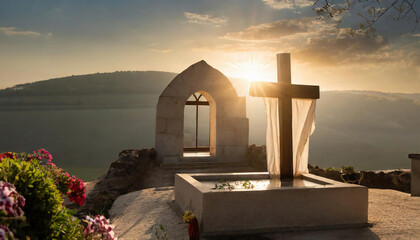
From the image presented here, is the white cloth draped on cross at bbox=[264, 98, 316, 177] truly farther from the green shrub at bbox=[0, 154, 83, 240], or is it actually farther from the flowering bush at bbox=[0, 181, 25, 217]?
the flowering bush at bbox=[0, 181, 25, 217]

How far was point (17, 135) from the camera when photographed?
46.8 metres

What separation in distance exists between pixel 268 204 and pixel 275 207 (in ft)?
0.46

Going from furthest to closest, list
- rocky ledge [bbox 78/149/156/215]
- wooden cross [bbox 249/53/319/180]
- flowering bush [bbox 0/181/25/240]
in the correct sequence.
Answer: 1. rocky ledge [bbox 78/149/156/215]
2. wooden cross [bbox 249/53/319/180]
3. flowering bush [bbox 0/181/25/240]

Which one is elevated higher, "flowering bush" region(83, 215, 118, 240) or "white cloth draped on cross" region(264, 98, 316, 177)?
"white cloth draped on cross" region(264, 98, 316, 177)

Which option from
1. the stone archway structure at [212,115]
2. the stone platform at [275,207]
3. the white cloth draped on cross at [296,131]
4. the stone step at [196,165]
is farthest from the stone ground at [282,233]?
the stone archway structure at [212,115]

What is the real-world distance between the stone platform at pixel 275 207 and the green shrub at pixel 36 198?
8.44 feet

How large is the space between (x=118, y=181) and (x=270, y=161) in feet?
14.7

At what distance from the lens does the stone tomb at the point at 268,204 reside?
18.7 ft

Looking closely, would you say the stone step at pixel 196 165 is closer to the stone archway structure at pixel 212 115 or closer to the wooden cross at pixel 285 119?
the stone archway structure at pixel 212 115

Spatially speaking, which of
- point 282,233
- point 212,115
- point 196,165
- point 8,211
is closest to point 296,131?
point 282,233

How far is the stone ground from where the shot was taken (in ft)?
19.4

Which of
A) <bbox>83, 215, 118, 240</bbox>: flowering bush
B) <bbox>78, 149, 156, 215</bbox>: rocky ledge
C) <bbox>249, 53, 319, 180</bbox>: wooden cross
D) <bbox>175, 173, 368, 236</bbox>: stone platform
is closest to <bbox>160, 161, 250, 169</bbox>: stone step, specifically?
<bbox>78, 149, 156, 215</bbox>: rocky ledge

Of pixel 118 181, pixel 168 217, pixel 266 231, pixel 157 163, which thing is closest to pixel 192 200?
pixel 168 217

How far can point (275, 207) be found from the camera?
19.7 feet
